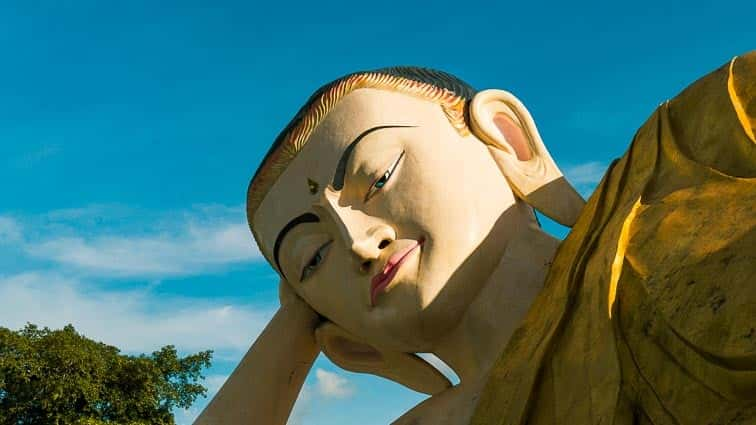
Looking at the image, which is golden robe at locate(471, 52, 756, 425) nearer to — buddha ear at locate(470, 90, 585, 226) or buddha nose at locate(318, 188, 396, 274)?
buddha ear at locate(470, 90, 585, 226)

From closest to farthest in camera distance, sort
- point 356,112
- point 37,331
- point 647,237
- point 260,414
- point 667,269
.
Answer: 1. point 667,269
2. point 647,237
3. point 356,112
4. point 260,414
5. point 37,331

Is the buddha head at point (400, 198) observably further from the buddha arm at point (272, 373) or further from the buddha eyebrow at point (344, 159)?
the buddha arm at point (272, 373)

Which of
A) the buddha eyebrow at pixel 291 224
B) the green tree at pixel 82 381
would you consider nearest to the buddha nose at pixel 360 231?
the buddha eyebrow at pixel 291 224

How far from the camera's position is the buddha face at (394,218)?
3.11 meters

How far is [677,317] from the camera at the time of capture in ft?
7.06

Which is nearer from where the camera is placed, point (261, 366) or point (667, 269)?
point (667, 269)

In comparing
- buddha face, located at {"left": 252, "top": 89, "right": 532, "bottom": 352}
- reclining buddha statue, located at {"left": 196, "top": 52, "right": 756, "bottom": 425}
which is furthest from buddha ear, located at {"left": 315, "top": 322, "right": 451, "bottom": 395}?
buddha face, located at {"left": 252, "top": 89, "right": 532, "bottom": 352}

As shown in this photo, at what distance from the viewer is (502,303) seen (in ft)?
10.4

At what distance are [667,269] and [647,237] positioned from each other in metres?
0.19

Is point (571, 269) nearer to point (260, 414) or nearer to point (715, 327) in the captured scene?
point (715, 327)

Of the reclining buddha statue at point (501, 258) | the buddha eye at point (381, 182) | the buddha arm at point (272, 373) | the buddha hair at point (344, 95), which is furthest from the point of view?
the buddha arm at point (272, 373)

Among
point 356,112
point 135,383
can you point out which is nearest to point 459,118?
point 356,112

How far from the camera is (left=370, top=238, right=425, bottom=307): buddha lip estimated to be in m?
3.10

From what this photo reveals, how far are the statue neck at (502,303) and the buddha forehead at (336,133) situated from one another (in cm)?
60
